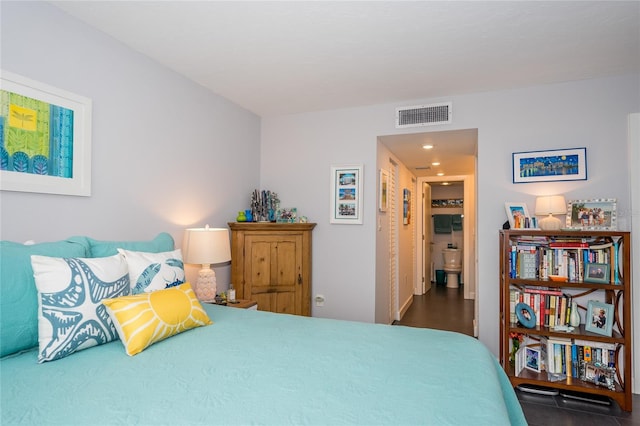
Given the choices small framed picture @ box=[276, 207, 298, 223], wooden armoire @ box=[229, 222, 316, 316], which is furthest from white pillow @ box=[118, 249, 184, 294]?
small framed picture @ box=[276, 207, 298, 223]

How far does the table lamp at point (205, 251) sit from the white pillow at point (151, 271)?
0.60 m

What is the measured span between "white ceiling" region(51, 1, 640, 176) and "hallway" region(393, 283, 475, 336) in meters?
2.96

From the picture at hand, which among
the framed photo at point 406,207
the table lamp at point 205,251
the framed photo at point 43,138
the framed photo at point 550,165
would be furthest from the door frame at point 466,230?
the framed photo at point 43,138

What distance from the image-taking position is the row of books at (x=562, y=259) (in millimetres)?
2645

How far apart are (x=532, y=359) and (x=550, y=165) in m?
1.68

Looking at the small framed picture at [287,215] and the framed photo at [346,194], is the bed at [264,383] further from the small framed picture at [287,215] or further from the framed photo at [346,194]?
the small framed picture at [287,215]

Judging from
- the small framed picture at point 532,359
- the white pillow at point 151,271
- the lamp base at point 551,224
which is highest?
the lamp base at point 551,224

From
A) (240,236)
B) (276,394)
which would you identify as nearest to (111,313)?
(276,394)

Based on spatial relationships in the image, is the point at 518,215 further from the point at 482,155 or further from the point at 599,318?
the point at 599,318

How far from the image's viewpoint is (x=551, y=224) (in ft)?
9.14

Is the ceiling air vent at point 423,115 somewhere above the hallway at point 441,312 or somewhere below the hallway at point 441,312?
above

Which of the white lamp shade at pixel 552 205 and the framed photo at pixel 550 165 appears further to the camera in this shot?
the framed photo at pixel 550 165

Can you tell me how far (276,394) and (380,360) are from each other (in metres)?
0.52

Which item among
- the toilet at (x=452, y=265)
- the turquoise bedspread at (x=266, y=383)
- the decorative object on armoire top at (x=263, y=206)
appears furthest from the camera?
the toilet at (x=452, y=265)
